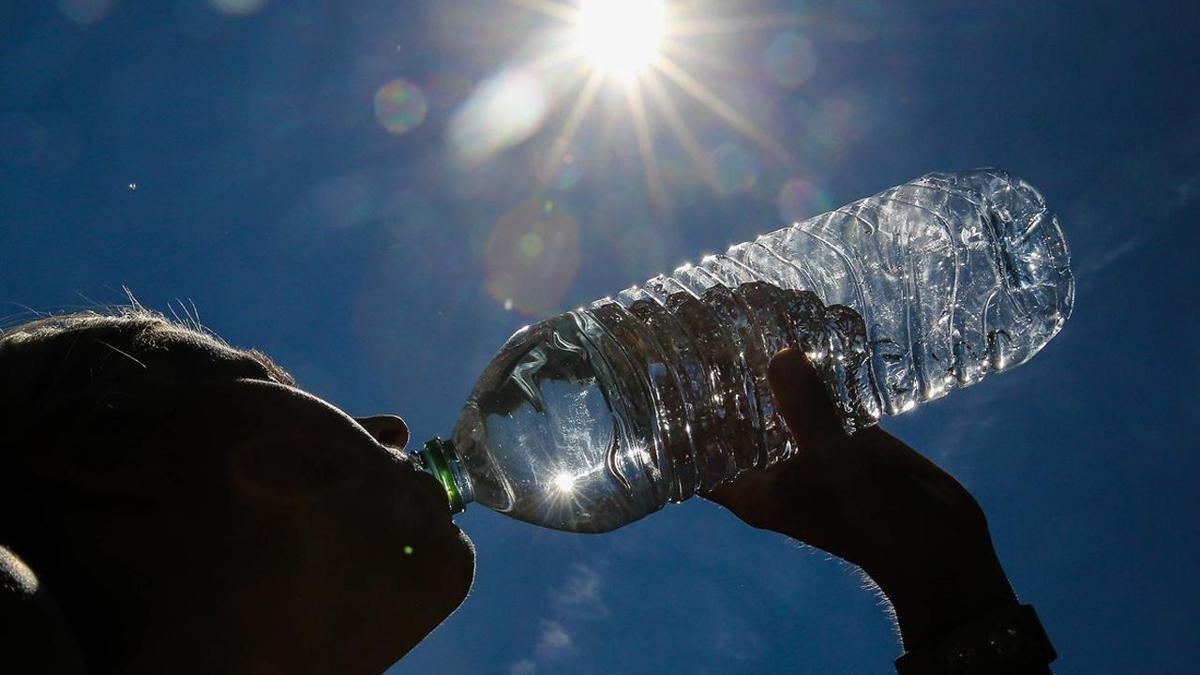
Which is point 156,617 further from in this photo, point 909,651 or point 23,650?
point 909,651

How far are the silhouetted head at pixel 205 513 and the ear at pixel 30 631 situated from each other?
0.40 meters

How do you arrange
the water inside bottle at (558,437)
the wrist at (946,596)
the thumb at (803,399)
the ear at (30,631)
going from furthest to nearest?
the water inside bottle at (558,437) → the thumb at (803,399) → the wrist at (946,596) → the ear at (30,631)

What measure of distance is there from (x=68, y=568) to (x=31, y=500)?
0.14 metres

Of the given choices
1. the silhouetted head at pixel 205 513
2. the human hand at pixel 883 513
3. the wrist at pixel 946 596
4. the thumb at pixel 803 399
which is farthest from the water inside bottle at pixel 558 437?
the wrist at pixel 946 596

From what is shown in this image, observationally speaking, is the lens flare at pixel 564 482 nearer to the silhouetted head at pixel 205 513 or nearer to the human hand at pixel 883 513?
the human hand at pixel 883 513

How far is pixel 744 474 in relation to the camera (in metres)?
2.25

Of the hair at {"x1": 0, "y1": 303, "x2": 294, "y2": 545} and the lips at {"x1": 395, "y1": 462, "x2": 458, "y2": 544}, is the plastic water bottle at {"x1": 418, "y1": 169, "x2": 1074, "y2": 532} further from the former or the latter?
the hair at {"x1": 0, "y1": 303, "x2": 294, "y2": 545}

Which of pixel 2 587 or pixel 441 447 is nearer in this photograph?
pixel 2 587

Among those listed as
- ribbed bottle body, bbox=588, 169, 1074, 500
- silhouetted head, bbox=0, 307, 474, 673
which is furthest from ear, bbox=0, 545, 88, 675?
ribbed bottle body, bbox=588, 169, 1074, 500

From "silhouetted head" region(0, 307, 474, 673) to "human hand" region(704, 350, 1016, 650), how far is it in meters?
0.89

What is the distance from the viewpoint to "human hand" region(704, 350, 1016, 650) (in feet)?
5.46

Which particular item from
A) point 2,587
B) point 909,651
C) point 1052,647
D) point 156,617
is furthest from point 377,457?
point 1052,647

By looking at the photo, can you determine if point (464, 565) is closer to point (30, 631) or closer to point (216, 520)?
point (216, 520)

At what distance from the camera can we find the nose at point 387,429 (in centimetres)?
191
